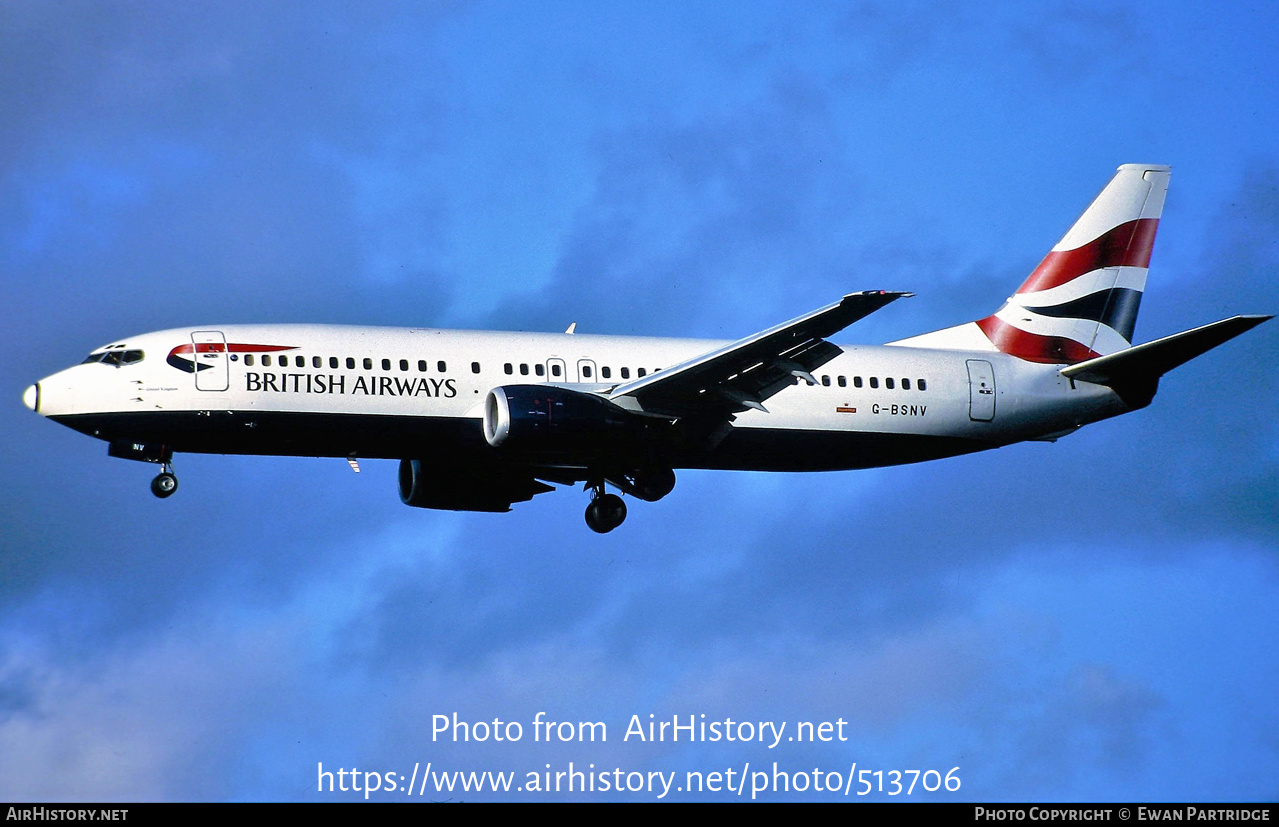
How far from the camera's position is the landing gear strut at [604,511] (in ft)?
167

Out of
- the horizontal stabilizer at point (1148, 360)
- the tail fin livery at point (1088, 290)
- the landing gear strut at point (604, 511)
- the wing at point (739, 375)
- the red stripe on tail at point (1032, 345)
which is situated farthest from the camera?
the tail fin livery at point (1088, 290)

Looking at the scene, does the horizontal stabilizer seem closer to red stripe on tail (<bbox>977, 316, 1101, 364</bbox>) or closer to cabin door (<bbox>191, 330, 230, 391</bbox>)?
red stripe on tail (<bbox>977, 316, 1101, 364</bbox>)

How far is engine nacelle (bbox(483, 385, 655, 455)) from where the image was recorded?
4519 cm

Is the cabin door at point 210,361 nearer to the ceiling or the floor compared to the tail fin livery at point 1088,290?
nearer to the floor

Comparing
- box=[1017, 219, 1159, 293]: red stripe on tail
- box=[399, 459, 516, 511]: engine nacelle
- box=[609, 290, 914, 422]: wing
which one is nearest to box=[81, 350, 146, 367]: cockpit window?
box=[399, 459, 516, 511]: engine nacelle

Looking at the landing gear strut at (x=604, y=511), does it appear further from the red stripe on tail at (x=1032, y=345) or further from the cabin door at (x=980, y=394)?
the red stripe on tail at (x=1032, y=345)

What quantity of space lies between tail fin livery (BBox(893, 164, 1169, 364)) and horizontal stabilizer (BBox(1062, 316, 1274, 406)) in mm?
1594

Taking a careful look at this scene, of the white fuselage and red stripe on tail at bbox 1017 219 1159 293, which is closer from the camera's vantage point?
the white fuselage

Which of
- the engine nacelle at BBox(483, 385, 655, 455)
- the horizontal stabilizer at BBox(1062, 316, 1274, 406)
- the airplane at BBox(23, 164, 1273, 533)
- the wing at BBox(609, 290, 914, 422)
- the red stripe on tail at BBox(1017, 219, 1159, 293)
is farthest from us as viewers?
the red stripe on tail at BBox(1017, 219, 1159, 293)

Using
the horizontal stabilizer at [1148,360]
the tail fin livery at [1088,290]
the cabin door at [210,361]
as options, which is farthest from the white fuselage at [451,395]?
the tail fin livery at [1088,290]

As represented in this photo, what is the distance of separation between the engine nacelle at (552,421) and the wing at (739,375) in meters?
0.71

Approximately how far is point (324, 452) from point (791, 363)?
11.5m

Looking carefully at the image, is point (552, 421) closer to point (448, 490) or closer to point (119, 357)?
point (448, 490)
